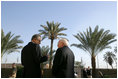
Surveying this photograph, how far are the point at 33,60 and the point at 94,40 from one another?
759 inches

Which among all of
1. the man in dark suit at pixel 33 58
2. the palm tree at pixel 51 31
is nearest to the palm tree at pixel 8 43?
the palm tree at pixel 51 31

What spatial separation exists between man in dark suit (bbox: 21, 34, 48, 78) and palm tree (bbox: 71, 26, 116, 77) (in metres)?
18.9

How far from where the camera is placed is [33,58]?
3.34 metres

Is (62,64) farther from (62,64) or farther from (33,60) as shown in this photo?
(33,60)

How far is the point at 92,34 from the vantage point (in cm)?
2189

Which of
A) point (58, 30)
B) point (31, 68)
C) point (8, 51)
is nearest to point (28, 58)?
point (31, 68)

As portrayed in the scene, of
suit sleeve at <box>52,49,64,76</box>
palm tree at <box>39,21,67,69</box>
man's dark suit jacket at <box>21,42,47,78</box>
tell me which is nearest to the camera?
suit sleeve at <box>52,49,64,76</box>

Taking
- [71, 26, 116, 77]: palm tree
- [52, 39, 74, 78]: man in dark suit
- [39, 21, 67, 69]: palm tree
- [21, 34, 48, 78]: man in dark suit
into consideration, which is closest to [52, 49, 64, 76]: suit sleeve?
[52, 39, 74, 78]: man in dark suit

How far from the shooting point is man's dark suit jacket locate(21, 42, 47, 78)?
3.25 m

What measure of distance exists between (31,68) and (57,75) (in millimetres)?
504

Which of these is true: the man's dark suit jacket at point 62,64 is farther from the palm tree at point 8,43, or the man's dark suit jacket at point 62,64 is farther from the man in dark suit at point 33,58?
the palm tree at point 8,43

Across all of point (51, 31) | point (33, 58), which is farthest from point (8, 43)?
point (33, 58)

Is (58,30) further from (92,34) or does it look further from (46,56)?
(46,56)

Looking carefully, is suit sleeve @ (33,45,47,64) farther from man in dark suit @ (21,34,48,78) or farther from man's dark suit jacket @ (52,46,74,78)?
man's dark suit jacket @ (52,46,74,78)
